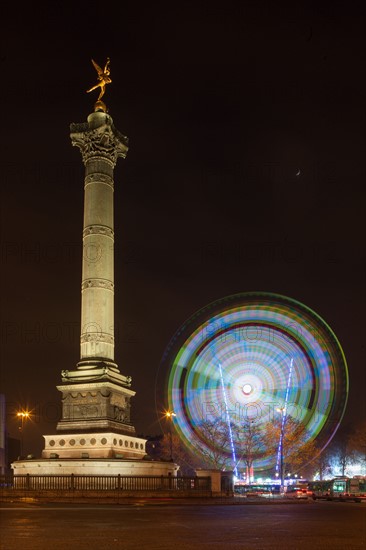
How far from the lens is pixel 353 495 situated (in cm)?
4025

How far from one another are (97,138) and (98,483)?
23486 millimetres

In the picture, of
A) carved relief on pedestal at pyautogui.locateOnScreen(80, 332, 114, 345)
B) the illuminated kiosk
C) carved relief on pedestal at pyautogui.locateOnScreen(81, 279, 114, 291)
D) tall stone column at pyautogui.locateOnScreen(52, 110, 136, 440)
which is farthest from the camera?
carved relief on pedestal at pyautogui.locateOnScreen(81, 279, 114, 291)

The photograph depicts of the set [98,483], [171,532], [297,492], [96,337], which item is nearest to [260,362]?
[297,492]

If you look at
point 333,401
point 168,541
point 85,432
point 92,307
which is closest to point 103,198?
point 92,307

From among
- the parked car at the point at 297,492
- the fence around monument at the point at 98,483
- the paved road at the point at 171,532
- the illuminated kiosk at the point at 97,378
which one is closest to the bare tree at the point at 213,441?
the parked car at the point at 297,492

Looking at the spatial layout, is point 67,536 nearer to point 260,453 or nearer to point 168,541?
point 168,541

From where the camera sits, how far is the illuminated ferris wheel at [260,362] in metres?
48.8

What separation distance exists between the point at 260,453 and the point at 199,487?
35.5 metres

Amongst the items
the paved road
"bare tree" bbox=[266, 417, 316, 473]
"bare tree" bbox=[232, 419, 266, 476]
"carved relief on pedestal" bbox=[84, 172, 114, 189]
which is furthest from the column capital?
"bare tree" bbox=[232, 419, 266, 476]

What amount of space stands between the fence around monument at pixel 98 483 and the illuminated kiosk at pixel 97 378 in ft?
7.22

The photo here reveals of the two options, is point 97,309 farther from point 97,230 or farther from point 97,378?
point 97,230

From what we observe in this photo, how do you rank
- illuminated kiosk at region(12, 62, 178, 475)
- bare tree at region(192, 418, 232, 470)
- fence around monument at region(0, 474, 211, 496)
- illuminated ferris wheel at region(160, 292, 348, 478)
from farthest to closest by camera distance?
bare tree at region(192, 418, 232, 470)
illuminated ferris wheel at region(160, 292, 348, 478)
illuminated kiosk at region(12, 62, 178, 475)
fence around monument at region(0, 474, 211, 496)

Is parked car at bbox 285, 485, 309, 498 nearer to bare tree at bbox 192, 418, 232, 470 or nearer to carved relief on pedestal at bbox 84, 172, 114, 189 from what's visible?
bare tree at bbox 192, 418, 232, 470

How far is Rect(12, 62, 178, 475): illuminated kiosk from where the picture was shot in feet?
118
